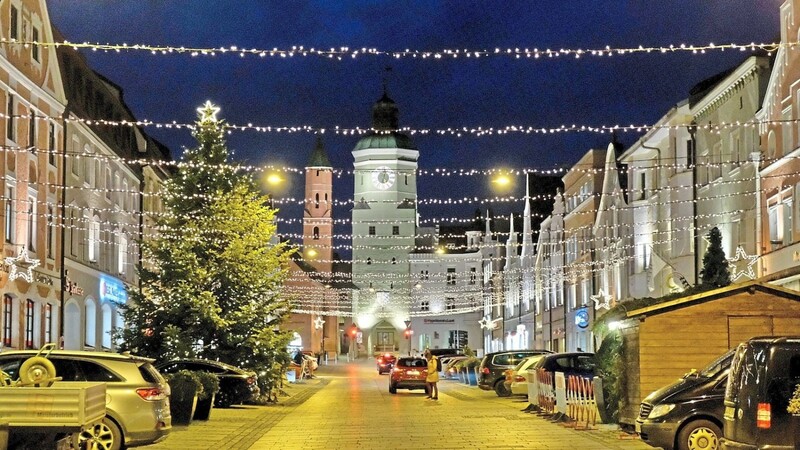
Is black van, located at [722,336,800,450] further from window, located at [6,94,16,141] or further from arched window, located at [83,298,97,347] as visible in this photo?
arched window, located at [83,298,97,347]

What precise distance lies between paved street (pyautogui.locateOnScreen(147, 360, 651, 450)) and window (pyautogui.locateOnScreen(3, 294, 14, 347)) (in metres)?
8.67

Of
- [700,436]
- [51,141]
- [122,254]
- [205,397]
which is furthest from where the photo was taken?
[122,254]

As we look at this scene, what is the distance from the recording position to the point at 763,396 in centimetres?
1306

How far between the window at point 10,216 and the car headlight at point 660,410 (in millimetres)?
24358

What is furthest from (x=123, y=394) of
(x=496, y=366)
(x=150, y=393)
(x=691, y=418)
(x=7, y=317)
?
(x=496, y=366)

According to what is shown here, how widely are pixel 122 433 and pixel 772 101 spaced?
84.8ft

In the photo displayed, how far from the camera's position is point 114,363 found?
720 inches

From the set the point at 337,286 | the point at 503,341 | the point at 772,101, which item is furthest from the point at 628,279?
the point at 337,286

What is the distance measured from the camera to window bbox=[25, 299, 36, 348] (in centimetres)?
3803

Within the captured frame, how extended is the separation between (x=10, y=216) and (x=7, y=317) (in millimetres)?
3230

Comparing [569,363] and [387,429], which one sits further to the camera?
[569,363]

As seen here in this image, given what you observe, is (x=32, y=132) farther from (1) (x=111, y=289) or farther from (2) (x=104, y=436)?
(2) (x=104, y=436)

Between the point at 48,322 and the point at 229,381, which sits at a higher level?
the point at 48,322

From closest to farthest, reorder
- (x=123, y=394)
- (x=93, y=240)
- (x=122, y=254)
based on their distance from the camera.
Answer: (x=123, y=394) → (x=93, y=240) → (x=122, y=254)
